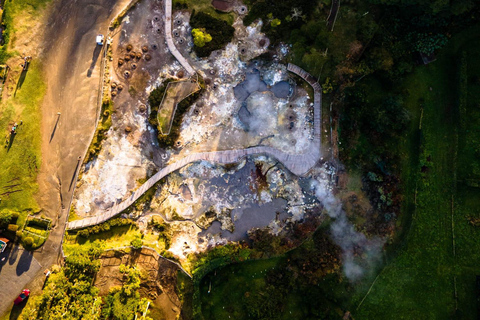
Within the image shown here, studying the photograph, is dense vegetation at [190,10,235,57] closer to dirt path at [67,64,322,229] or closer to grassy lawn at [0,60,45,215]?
dirt path at [67,64,322,229]

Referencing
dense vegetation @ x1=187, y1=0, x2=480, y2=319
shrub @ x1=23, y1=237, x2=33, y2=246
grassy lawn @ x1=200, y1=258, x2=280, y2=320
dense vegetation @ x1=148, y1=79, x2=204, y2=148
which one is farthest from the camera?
dense vegetation @ x1=148, y1=79, x2=204, y2=148

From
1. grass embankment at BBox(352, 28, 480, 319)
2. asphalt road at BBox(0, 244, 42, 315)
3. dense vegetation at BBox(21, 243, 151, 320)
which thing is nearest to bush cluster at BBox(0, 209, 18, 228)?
asphalt road at BBox(0, 244, 42, 315)

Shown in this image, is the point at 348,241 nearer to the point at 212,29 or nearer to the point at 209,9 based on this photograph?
the point at 212,29

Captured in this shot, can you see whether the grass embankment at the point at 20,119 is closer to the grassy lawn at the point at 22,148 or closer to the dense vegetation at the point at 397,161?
the grassy lawn at the point at 22,148

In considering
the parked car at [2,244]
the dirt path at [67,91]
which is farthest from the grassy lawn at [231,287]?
the parked car at [2,244]

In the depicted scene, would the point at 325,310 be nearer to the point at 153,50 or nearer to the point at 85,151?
the point at 85,151
